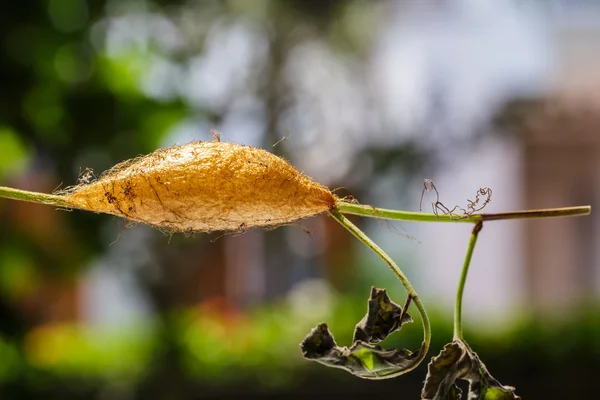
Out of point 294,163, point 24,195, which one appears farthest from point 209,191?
point 294,163

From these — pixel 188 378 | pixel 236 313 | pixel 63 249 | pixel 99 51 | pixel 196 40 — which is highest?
pixel 196 40

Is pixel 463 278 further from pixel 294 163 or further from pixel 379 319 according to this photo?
pixel 294 163

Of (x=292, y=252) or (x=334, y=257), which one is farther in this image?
(x=292, y=252)

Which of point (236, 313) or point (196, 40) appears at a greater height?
point (196, 40)

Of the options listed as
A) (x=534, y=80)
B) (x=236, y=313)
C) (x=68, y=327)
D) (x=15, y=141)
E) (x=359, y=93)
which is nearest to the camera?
(x=15, y=141)

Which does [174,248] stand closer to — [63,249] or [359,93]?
[63,249]

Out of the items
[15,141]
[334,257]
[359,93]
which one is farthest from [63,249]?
[359,93]
